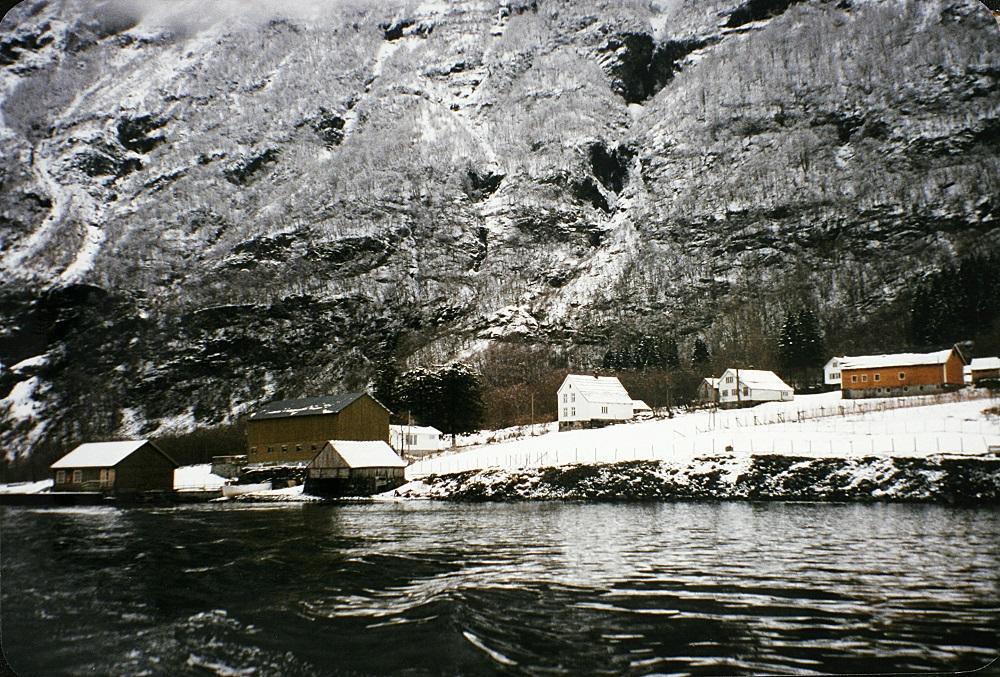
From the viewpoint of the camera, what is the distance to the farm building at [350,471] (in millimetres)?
36375

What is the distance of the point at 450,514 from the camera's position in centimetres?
2447

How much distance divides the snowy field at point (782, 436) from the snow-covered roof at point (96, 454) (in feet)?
69.4

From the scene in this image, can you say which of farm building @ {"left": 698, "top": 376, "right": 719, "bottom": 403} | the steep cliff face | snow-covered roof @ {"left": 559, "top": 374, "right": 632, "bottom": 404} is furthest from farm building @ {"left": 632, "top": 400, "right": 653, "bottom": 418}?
the steep cliff face

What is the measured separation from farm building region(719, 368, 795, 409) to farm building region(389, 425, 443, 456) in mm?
Answer: 24160

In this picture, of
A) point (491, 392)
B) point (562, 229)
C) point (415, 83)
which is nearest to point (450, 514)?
point (415, 83)

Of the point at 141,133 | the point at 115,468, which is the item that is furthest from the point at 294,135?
the point at 115,468

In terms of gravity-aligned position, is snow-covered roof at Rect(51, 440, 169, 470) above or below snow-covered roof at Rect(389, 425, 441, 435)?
above

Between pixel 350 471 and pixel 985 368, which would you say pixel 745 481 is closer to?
pixel 985 368

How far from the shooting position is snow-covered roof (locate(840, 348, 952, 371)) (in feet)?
91.1

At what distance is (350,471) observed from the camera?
36.5 metres

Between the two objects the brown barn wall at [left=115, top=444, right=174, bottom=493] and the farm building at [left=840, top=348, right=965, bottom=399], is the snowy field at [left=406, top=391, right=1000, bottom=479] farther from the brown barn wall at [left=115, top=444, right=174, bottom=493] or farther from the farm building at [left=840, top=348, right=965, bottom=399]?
the brown barn wall at [left=115, top=444, right=174, bottom=493]

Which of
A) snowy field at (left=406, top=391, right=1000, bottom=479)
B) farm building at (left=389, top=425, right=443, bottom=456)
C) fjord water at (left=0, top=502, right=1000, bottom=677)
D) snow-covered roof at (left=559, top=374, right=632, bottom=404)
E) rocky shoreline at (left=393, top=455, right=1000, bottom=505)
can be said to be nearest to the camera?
fjord water at (left=0, top=502, right=1000, bottom=677)

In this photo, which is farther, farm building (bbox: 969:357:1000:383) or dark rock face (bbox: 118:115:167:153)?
farm building (bbox: 969:357:1000:383)

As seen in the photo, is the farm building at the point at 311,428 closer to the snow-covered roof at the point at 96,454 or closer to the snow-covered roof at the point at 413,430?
the snow-covered roof at the point at 413,430
